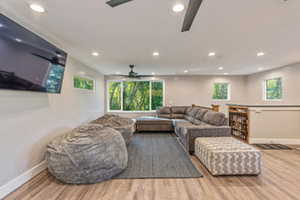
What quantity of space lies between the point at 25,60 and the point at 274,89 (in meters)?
7.92

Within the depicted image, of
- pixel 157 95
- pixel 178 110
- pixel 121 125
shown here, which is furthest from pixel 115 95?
pixel 121 125

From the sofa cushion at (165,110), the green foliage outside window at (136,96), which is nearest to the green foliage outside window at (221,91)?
the sofa cushion at (165,110)

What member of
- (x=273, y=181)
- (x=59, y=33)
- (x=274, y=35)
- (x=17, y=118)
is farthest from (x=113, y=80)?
(x=273, y=181)

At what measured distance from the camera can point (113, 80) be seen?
7.54m

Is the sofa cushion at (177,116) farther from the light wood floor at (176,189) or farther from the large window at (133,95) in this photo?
the light wood floor at (176,189)

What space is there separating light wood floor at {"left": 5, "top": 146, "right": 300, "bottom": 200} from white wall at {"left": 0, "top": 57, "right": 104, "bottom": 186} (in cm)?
38

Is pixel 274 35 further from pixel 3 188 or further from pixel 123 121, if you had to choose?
pixel 3 188

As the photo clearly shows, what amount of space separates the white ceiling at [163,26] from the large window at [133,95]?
12.7 ft

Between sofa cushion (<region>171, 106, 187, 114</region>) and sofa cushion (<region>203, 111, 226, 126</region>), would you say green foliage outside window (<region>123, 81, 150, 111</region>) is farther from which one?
sofa cushion (<region>203, 111, 226, 126</region>)

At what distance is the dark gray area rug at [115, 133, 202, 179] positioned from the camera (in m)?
2.54

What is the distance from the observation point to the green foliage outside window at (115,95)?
761cm

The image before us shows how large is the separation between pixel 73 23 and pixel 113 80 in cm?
529

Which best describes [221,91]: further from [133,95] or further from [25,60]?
[25,60]

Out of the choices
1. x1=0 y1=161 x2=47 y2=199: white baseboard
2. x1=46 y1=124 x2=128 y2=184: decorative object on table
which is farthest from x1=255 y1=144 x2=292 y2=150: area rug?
x1=0 y1=161 x2=47 y2=199: white baseboard
